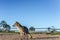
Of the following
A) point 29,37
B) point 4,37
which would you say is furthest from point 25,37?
point 4,37

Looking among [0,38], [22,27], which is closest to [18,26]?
[22,27]

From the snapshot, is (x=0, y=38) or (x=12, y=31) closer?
(x=0, y=38)

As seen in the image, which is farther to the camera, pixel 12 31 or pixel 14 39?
pixel 12 31

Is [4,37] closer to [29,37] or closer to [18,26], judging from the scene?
[29,37]

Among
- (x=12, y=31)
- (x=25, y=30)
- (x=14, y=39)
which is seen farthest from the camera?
(x=12, y=31)

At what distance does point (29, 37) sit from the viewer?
7598mm

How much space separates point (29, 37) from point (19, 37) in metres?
0.35

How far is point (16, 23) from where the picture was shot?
892 cm

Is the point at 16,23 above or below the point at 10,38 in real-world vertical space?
above

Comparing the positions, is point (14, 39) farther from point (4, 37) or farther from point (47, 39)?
point (47, 39)

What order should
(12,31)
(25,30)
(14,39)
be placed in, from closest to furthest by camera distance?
(14,39) < (25,30) < (12,31)

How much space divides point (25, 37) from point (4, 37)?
0.73 meters

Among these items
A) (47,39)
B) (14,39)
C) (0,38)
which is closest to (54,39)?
(47,39)

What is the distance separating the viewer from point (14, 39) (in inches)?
291
